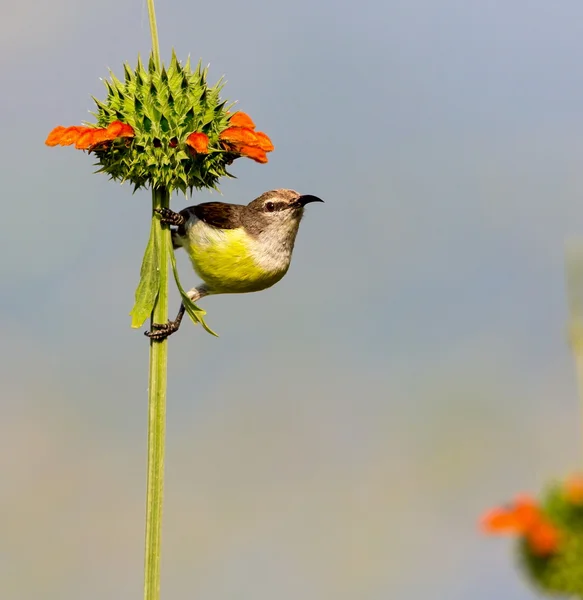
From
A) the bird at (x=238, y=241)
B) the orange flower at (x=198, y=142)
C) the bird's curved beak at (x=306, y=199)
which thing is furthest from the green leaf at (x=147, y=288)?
the bird's curved beak at (x=306, y=199)

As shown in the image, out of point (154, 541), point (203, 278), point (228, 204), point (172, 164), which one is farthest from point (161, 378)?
point (228, 204)

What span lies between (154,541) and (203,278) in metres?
2.81

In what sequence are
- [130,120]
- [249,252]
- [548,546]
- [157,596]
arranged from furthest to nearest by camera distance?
1. [249,252]
2. [130,120]
3. [157,596]
4. [548,546]

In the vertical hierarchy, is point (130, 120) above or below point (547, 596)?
above

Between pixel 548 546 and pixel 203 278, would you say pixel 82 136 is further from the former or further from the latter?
pixel 548 546

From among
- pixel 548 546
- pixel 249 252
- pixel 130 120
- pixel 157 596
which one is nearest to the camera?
pixel 548 546

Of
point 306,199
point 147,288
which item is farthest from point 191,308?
point 306,199

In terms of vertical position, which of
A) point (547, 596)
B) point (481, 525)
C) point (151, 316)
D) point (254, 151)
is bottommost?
point (547, 596)

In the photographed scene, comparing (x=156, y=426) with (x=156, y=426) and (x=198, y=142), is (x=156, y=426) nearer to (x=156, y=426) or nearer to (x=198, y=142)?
(x=156, y=426)

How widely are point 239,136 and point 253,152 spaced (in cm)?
14

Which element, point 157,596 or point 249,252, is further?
point 249,252

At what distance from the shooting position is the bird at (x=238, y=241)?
24.6ft

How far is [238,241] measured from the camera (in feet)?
24.9

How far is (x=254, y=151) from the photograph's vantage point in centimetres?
587
